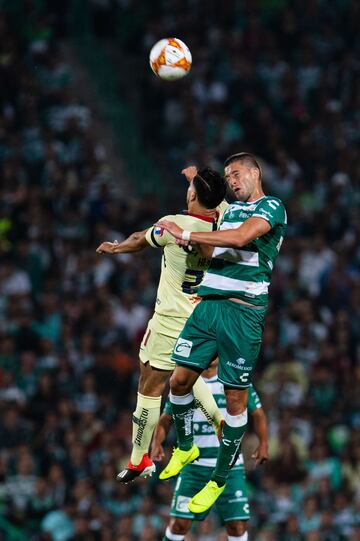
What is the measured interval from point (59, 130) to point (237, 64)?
12.1 ft

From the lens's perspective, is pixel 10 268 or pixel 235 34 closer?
pixel 10 268

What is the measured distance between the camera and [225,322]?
10.4 metres

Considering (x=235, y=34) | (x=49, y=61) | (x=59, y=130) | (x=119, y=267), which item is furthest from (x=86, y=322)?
(x=235, y=34)

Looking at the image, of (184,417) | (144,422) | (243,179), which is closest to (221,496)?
(144,422)

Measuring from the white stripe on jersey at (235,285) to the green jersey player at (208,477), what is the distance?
1.90 m

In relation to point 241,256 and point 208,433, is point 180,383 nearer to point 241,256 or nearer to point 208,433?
point 241,256

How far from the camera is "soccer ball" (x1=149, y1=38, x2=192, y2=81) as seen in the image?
1095 cm

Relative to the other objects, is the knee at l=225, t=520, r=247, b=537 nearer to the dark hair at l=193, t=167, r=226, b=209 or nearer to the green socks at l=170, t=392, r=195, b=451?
the green socks at l=170, t=392, r=195, b=451

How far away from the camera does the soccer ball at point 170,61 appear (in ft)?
35.9

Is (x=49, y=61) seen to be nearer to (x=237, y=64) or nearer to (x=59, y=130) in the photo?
(x=59, y=130)

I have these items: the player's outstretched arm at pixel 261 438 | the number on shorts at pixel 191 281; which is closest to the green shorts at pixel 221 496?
the player's outstretched arm at pixel 261 438

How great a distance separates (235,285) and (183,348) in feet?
2.11

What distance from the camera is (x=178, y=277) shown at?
1090 centimetres

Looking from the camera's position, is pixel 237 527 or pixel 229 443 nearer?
pixel 229 443
